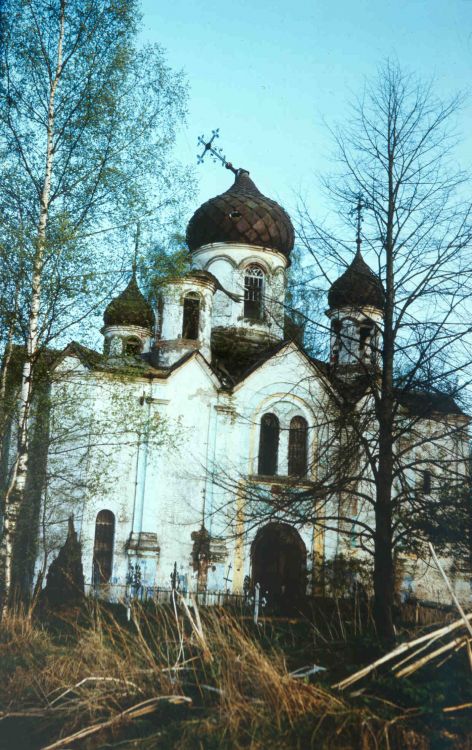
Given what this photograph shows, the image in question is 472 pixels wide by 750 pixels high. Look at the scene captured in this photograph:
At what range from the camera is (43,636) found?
985cm

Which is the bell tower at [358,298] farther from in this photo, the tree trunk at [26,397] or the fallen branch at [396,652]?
the fallen branch at [396,652]

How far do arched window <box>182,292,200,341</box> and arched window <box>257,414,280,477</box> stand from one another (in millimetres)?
2931

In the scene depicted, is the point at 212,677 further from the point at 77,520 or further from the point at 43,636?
the point at 77,520

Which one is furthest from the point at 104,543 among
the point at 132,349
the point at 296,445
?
the point at 132,349

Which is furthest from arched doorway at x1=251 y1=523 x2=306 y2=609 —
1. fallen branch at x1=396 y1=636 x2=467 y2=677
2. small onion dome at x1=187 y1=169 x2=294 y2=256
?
fallen branch at x1=396 y1=636 x2=467 y2=677

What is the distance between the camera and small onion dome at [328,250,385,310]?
420 inches

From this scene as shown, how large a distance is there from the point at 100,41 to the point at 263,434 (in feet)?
35.0

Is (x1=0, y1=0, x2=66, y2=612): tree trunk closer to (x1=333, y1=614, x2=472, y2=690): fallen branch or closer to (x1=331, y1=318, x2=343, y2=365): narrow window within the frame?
(x1=331, y1=318, x2=343, y2=365): narrow window

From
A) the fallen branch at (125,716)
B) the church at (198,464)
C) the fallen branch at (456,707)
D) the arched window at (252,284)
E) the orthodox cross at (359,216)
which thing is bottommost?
the fallen branch at (125,716)

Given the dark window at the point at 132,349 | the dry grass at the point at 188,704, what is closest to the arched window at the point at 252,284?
the dark window at the point at 132,349

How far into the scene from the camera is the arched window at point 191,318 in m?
20.8

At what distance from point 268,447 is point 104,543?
4.59m

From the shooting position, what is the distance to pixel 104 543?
18.5m

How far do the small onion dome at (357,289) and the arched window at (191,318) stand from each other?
31.5ft
